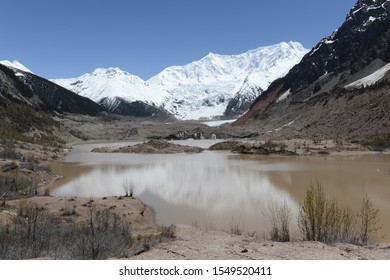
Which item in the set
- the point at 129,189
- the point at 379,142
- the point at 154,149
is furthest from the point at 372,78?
the point at 129,189

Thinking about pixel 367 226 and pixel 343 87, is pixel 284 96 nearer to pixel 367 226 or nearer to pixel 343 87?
pixel 343 87

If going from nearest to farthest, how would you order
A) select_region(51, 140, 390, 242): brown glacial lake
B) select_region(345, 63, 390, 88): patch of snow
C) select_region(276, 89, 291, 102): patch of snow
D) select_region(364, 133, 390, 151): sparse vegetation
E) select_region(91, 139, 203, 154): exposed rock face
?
select_region(51, 140, 390, 242): brown glacial lake
select_region(364, 133, 390, 151): sparse vegetation
select_region(91, 139, 203, 154): exposed rock face
select_region(345, 63, 390, 88): patch of snow
select_region(276, 89, 291, 102): patch of snow

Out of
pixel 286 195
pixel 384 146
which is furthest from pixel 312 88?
pixel 286 195

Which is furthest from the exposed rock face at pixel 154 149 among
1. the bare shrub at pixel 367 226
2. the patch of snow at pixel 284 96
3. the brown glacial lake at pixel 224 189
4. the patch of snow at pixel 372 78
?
the patch of snow at pixel 284 96

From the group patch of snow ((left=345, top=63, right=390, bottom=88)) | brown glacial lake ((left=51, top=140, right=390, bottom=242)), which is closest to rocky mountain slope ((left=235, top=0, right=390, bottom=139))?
patch of snow ((left=345, top=63, right=390, bottom=88))

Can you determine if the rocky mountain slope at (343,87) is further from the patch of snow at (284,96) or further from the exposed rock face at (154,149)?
the exposed rock face at (154,149)

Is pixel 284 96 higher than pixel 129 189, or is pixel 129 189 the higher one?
pixel 284 96

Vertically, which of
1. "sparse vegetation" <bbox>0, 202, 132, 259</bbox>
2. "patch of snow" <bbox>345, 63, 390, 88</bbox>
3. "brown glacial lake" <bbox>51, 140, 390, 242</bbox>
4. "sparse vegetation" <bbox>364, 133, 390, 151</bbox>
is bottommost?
"brown glacial lake" <bbox>51, 140, 390, 242</bbox>

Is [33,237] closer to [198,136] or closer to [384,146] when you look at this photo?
[384,146]

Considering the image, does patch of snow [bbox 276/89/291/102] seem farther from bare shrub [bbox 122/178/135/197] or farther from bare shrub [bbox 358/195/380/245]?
bare shrub [bbox 358/195/380/245]
